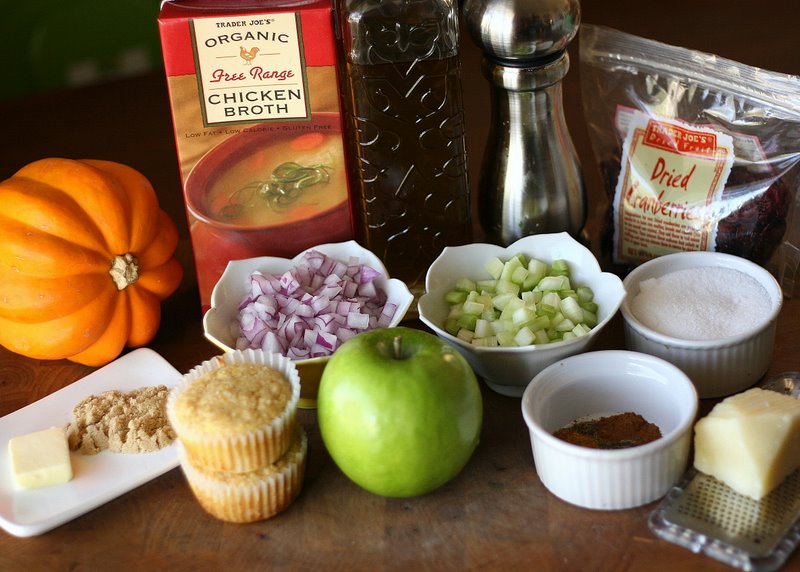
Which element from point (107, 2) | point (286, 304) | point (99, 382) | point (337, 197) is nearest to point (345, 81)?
point (337, 197)

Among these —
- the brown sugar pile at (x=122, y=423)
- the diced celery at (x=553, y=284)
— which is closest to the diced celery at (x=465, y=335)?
the diced celery at (x=553, y=284)

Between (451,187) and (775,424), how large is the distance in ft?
1.63

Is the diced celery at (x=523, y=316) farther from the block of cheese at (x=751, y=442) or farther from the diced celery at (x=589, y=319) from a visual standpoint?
the block of cheese at (x=751, y=442)

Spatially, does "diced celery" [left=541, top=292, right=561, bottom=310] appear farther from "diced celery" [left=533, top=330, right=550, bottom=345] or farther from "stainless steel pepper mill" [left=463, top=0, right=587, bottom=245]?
"stainless steel pepper mill" [left=463, top=0, right=587, bottom=245]

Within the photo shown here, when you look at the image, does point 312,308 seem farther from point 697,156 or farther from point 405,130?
point 697,156

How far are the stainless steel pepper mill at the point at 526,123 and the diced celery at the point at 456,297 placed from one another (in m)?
0.14

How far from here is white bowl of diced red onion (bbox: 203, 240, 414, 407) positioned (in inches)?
45.7

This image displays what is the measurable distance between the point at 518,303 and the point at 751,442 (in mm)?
301

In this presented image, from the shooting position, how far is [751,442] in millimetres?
958

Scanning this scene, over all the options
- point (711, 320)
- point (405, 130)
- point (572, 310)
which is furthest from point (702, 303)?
point (405, 130)

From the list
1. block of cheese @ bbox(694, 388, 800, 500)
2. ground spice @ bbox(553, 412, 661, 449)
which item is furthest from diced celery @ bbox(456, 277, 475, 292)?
block of cheese @ bbox(694, 388, 800, 500)

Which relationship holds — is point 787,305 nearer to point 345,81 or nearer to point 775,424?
point 775,424

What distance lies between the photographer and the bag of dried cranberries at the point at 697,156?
1255 millimetres

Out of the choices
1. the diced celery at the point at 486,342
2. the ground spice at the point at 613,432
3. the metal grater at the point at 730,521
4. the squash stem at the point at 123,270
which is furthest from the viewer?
the squash stem at the point at 123,270
